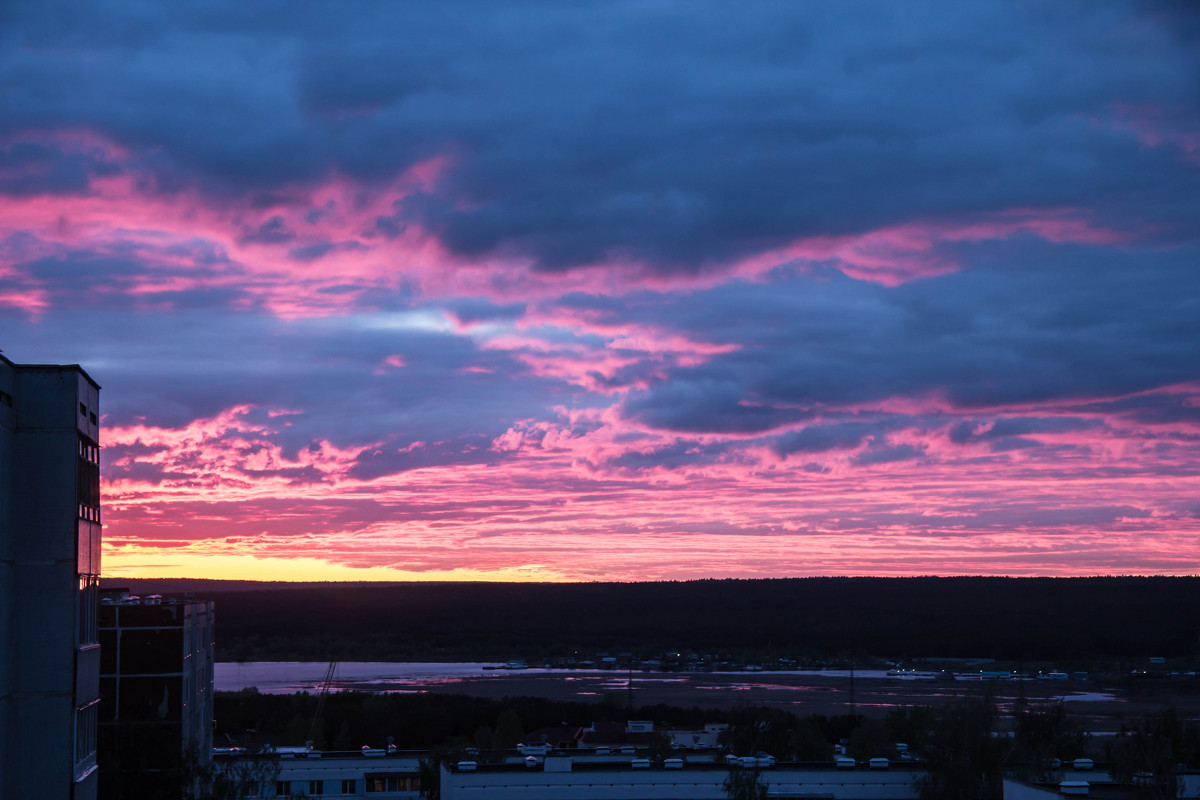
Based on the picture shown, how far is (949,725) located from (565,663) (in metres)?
147

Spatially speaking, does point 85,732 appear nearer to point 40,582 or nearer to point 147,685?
point 40,582

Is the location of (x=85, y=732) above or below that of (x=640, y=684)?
above

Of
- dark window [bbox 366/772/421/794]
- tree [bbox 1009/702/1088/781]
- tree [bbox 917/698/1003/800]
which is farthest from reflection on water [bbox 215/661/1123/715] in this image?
dark window [bbox 366/772/421/794]

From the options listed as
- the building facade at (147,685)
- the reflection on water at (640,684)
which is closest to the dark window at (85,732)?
the building facade at (147,685)

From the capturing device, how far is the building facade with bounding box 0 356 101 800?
23422 mm

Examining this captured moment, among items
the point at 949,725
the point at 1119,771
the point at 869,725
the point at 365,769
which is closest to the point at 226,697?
the point at 365,769

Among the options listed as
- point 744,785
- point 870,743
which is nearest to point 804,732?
point 870,743

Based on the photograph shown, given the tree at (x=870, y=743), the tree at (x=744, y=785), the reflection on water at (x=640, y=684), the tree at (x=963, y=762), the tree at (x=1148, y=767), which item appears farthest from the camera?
the reflection on water at (x=640, y=684)

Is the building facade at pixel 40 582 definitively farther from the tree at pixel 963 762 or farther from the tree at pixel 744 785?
the tree at pixel 963 762

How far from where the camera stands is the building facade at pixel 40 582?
76.8ft

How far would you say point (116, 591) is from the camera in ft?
178

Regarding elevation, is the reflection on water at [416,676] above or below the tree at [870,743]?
below

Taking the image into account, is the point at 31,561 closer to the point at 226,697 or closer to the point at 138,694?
the point at 138,694

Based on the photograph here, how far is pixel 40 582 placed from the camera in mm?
23734
